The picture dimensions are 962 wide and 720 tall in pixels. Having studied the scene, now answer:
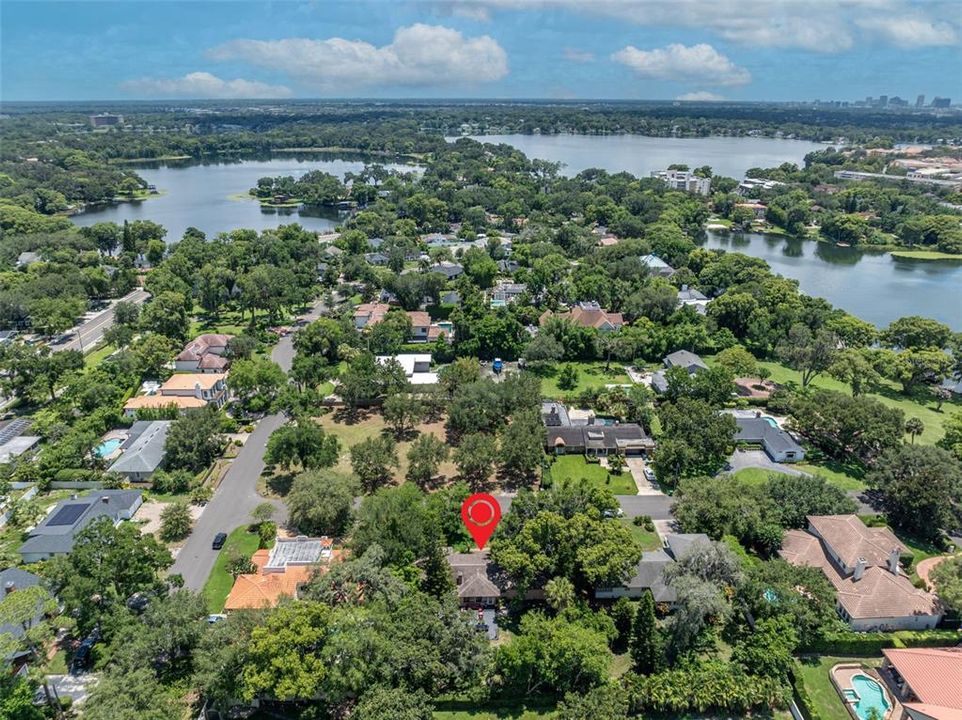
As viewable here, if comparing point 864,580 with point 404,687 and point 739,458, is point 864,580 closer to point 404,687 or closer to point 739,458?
point 739,458

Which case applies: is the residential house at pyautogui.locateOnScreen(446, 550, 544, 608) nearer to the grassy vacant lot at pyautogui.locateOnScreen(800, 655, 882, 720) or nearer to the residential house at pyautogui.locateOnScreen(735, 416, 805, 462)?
the grassy vacant lot at pyautogui.locateOnScreen(800, 655, 882, 720)

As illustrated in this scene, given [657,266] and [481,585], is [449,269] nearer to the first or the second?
[657,266]

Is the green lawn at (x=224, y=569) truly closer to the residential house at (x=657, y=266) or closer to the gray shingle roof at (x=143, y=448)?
the gray shingle roof at (x=143, y=448)

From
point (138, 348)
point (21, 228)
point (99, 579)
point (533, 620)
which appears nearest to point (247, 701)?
point (99, 579)

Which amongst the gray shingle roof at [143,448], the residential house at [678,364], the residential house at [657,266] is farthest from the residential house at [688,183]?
the gray shingle roof at [143,448]

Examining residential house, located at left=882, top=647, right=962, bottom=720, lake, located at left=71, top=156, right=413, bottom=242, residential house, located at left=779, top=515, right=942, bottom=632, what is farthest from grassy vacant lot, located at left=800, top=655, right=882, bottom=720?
lake, located at left=71, top=156, right=413, bottom=242
